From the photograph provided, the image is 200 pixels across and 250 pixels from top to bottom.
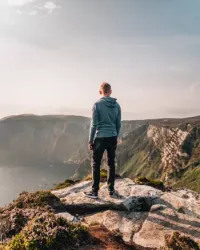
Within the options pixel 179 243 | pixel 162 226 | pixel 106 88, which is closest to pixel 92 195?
pixel 162 226

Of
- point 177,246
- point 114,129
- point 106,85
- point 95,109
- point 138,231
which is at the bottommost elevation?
point 138,231

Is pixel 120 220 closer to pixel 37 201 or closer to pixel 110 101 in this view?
pixel 37 201

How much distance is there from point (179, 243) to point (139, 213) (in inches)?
168

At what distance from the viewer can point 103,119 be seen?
40.3 ft

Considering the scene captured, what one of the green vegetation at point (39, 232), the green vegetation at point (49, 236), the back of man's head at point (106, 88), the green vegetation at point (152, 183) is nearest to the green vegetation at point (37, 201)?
the green vegetation at point (39, 232)

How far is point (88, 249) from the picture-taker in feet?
22.1

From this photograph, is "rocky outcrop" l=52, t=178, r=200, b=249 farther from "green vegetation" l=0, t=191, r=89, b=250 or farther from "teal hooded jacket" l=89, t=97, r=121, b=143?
"teal hooded jacket" l=89, t=97, r=121, b=143

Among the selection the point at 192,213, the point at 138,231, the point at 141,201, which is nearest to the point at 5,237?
the point at 138,231

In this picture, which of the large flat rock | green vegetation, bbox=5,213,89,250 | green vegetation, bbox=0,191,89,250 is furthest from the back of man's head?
green vegetation, bbox=5,213,89,250

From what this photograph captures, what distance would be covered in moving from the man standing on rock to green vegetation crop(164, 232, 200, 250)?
543cm

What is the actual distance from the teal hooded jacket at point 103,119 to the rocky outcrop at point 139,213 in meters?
2.54

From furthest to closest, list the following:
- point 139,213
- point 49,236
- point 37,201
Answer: point 139,213 < point 37,201 < point 49,236

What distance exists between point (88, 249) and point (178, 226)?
394 centimetres

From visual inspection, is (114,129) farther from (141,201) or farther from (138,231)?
(138,231)
